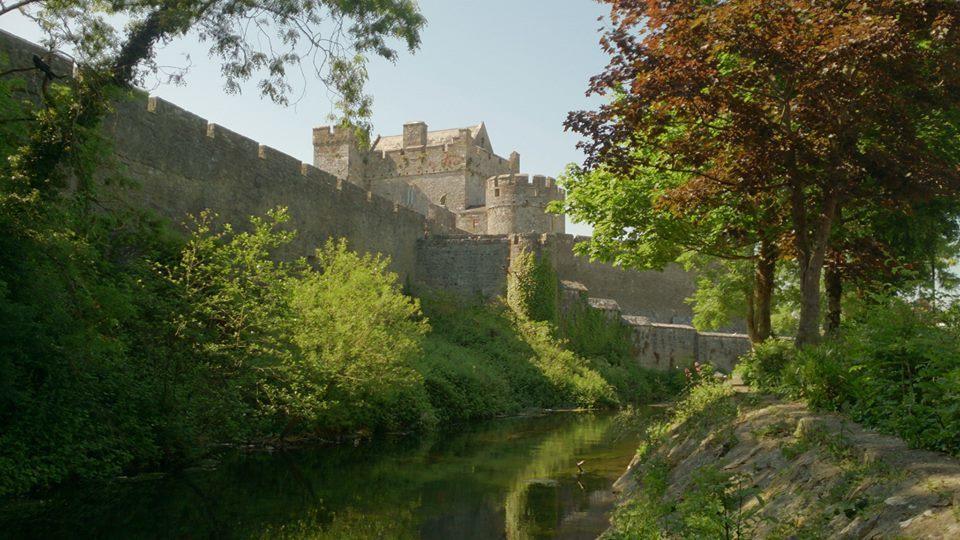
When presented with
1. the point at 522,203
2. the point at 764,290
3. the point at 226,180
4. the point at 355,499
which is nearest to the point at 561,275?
the point at 522,203

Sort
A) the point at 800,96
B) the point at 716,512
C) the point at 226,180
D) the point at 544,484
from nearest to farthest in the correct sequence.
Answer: the point at 716,512
the point at 800,96
the point at 544,484
the point at 226,180

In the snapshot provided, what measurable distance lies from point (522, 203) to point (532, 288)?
15.1 metres

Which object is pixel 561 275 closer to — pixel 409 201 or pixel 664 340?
pixel 664 340

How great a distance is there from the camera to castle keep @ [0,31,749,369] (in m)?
17.9

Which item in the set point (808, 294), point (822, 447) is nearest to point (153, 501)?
point (822, 447)

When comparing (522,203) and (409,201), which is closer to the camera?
(522,203)

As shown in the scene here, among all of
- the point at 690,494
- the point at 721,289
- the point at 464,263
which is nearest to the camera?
the point at 690,494

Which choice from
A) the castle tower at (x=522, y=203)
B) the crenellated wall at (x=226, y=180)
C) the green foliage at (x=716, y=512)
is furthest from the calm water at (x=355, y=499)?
the castle tower at (x=522, y=203)

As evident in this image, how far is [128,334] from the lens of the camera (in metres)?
12.7

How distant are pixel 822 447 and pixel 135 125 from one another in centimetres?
1504

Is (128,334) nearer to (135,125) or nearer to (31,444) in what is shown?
(31,444)

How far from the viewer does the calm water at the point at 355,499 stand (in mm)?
8875

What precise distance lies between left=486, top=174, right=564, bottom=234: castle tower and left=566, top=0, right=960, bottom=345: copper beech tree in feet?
109

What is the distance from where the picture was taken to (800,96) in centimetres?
1013
